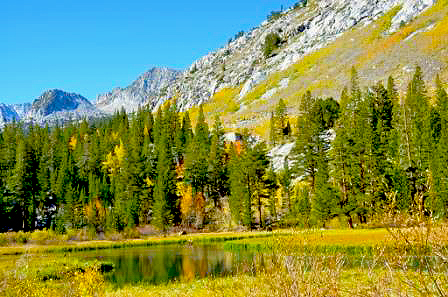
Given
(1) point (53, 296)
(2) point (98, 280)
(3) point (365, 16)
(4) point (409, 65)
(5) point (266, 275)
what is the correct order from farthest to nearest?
(3) point (365, 16) < (4) point (409, 65) < (2) point (98, 280) < (1) point (53, 296) < (5) point (266, 275)

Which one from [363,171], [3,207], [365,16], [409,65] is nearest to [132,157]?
[3,207]

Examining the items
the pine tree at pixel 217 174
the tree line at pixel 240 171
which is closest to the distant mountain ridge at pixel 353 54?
the tree line at pixel 240 171

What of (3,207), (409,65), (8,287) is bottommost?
(8,287)

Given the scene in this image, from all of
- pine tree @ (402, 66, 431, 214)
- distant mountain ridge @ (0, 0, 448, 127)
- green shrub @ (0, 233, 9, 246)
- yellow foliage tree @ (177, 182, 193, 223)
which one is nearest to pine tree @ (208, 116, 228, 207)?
yellow foliage tree @ (177, 182, 193, 223)

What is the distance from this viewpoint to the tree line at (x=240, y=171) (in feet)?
201

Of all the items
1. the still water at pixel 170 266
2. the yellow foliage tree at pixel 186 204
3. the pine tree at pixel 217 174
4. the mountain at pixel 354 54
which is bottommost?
the still water at pixel 170 266

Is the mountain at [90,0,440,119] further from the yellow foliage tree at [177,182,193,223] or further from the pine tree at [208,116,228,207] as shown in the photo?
the yellow foliage tree at [177,182,193,223]

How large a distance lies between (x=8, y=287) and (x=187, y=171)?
83.8 m

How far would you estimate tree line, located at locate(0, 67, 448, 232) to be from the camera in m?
61.3

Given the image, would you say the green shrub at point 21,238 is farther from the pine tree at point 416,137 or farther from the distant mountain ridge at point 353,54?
the distant mountain ridge at point 353,54

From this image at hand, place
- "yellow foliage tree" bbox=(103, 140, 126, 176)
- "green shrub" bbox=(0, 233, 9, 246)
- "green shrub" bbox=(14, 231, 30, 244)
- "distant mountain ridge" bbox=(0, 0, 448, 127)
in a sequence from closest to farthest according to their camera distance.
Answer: "green shrub" bbox=(0, 233, 9, 246), "green shrub" bbox=(14, 231, 30, 244), "yellow foliage tree" bbox=(103, 140, 126, 176), "distant mountain ridge" bbox=(0, 0, 448, 127)

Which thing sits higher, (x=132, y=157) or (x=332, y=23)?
(x=332, y=23)

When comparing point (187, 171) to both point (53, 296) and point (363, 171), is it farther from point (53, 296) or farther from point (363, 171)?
point (53, 296)

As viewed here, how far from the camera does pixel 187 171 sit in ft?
309
